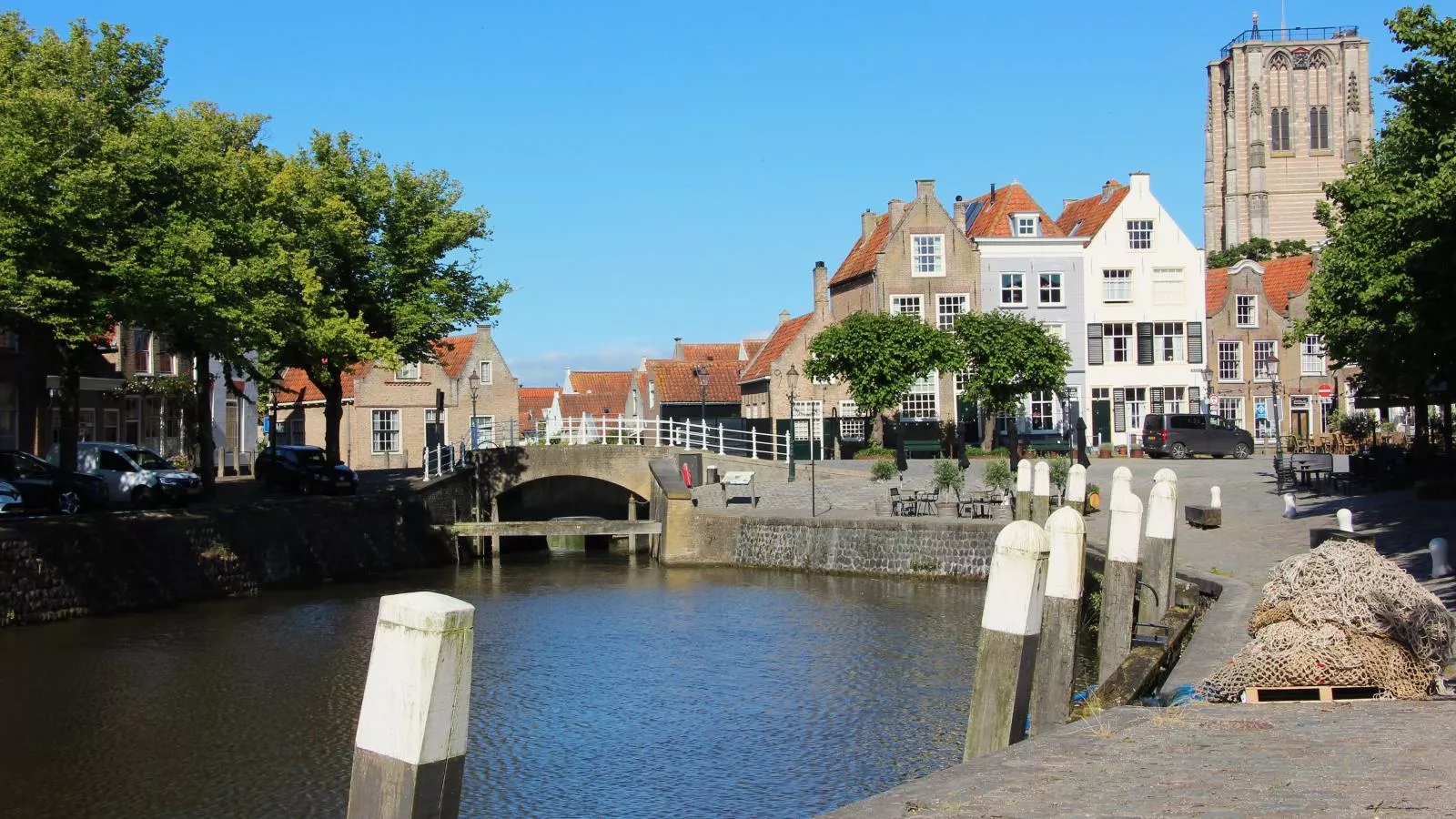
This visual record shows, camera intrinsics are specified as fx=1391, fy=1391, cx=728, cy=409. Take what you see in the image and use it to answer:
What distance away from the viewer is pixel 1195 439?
4662cm

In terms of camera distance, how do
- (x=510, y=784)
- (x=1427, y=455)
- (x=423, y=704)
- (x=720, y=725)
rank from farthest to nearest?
(x=1427, y=455) < (x=720, y=725) < (x=510, y=784) < (x=423, y=704)

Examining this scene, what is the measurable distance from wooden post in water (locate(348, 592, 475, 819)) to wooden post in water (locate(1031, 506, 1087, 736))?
6.37 metres

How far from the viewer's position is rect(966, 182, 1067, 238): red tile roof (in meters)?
54.2

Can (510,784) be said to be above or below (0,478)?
below

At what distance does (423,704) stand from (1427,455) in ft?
107

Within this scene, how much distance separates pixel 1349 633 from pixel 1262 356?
164 ft

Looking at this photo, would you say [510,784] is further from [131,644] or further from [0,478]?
[0,478]

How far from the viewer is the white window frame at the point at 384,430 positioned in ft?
198

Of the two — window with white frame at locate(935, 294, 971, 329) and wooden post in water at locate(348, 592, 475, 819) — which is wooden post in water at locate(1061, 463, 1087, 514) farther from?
window with white frame at locate(935, 294, 971, 329)

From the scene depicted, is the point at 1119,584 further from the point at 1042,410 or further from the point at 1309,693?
the point at 1042,410

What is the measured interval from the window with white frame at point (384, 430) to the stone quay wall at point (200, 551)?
22924 mm

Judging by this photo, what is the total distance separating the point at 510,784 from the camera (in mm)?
14523

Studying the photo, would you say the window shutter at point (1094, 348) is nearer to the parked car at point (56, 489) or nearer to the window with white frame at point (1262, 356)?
the window with white frame at point (1262, 356)

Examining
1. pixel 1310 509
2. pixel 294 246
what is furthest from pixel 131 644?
pixel 1310 509
